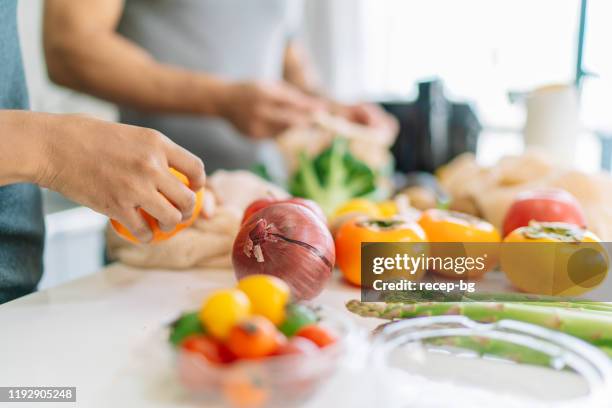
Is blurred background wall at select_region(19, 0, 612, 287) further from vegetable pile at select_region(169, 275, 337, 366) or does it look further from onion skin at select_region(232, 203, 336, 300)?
vegetable pile at select_region(169, 275, 337, 366)

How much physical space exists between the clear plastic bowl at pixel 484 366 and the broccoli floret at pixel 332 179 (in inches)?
24.1

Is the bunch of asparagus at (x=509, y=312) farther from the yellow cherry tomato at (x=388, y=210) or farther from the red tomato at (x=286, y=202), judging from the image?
the yellow cherry tomato at (x=388, y=210)

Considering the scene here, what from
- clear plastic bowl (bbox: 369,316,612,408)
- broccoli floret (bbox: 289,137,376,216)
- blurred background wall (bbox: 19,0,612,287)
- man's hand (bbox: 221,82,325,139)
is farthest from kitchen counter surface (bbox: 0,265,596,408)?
blurred background wall (bbox: 19,0,612,287)

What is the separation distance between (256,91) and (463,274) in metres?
0.66

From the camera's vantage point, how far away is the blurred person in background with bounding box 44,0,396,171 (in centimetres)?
121

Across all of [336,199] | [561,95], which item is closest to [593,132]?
[561,95]

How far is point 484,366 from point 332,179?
0.69 metres

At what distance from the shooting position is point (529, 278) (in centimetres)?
69

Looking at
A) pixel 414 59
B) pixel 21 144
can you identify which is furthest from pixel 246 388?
pixel 414 59

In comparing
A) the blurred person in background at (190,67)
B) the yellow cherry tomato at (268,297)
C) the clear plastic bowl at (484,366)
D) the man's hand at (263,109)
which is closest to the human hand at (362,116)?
the blurred person in background at (190,67)

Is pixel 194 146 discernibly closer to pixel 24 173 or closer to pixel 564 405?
pixel 24 173

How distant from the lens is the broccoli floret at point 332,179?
3.72ft

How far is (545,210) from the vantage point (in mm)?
755

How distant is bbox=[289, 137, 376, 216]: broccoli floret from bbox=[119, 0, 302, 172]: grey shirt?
0.33 meters
